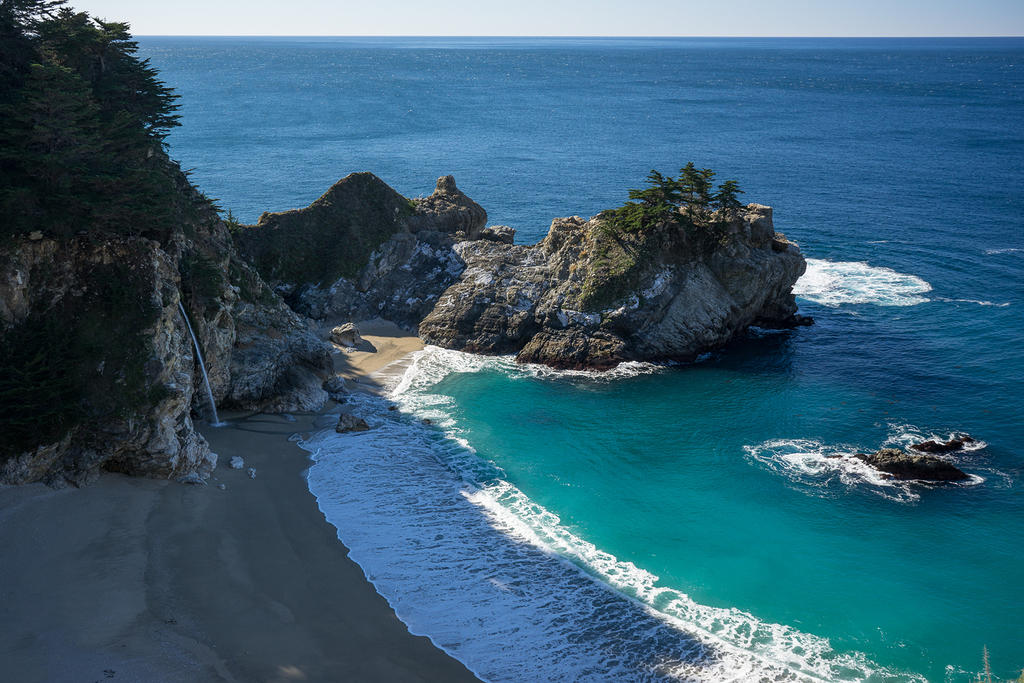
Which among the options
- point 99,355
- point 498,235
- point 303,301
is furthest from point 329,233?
point 99,355

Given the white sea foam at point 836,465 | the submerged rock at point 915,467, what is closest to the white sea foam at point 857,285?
the white sea foam at point 836,465

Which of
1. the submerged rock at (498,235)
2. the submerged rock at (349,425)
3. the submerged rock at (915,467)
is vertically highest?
the submerged rock at (498,235)

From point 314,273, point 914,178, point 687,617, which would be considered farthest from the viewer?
point 914,178

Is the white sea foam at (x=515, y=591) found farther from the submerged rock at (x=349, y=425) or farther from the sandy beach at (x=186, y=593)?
the submerged rock at (x=349, y=425)

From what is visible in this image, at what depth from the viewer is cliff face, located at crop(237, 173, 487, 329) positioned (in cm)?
4703

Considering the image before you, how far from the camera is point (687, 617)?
74.0 feet

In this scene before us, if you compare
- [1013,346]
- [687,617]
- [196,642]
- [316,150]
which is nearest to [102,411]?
[196,642]

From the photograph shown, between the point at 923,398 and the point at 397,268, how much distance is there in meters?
32.2

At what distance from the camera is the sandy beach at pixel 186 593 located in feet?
58.8

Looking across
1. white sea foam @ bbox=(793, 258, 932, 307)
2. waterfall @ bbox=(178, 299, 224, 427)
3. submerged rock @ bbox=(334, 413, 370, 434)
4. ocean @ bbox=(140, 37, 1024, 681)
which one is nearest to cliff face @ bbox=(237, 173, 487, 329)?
ocean @ bbox=(140, 37, 1024, 681)

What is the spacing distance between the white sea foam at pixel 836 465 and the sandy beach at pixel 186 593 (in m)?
17.8

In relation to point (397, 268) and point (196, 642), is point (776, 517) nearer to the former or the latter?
point (196, 642)

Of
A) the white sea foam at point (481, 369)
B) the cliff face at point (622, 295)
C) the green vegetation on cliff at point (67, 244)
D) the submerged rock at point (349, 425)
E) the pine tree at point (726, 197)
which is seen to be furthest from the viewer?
the pine tree at point (726, 197)

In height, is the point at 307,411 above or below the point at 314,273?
below
